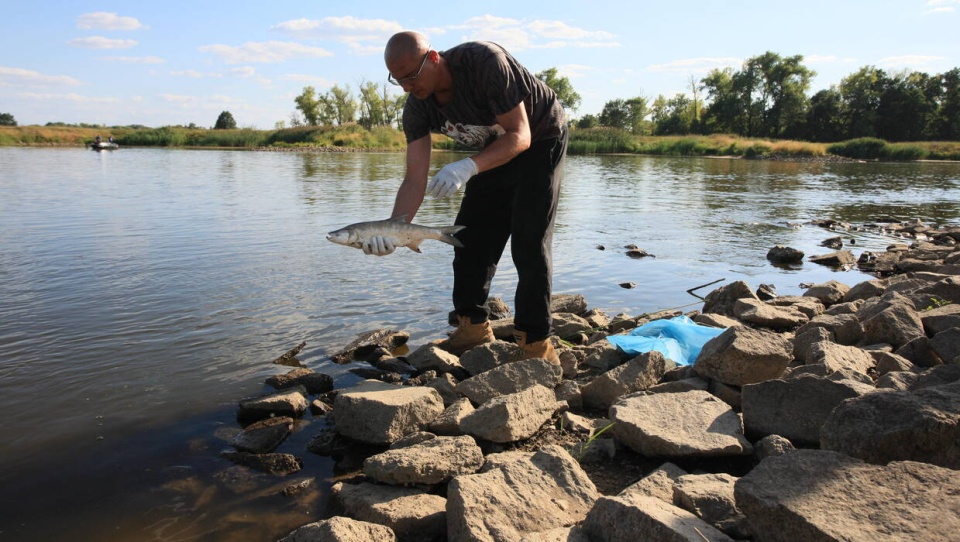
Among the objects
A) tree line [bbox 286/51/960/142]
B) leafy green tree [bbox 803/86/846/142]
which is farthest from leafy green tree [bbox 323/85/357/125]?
leafy green tree [bbox 803/86/846/142]

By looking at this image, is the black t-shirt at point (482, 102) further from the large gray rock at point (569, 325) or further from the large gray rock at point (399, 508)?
the large gray rock at point (399, 508)

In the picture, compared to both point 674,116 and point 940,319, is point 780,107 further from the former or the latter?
point 940,319

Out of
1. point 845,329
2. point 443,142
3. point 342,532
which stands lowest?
point 342,532

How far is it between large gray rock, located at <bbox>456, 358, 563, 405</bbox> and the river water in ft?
3.23

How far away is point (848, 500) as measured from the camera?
82.4 inches

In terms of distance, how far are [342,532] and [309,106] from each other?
91.2 metres

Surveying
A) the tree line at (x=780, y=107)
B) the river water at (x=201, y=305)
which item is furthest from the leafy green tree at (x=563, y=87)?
the river water at (x=201, y=305)

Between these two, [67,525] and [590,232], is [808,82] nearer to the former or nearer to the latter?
[590,232]

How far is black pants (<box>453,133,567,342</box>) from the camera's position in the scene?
167 inches

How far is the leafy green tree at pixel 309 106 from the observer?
287 feet

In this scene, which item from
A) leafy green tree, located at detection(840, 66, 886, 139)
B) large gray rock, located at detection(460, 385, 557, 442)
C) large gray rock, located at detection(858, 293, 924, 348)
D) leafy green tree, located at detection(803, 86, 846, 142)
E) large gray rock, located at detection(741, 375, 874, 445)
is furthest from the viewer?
leafy green tree, located at detection(803, 86, 846, 142)

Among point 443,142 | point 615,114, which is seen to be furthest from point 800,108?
point 443,142

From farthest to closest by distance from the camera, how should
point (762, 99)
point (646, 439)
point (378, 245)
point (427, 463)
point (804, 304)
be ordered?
point (762, 99), point (804, 304), point (378, 245), point (646, 439), point (427, 463)

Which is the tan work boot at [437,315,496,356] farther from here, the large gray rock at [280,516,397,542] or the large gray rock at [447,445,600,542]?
the large gray rock at [280,516,397,542]
